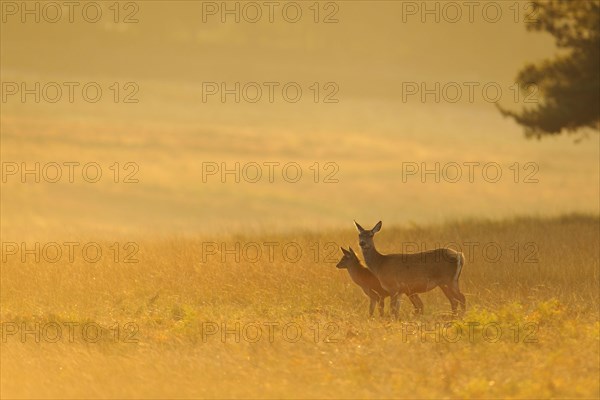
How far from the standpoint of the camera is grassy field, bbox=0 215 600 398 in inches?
489

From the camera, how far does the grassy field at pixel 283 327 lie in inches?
489

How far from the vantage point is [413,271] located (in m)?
17.1

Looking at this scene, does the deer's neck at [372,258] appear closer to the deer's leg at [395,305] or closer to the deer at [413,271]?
the deer at [413,271]

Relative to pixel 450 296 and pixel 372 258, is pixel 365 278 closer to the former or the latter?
pixel 372 258

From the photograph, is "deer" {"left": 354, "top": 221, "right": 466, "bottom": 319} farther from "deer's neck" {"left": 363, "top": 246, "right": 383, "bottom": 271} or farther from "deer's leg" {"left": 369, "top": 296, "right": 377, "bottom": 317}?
"deer's leg" {"left": 369, "top": 296, "right": 377, "bottom": 317}

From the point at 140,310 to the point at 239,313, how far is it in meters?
2.02

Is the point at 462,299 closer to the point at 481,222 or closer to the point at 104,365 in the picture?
the point at 104,365

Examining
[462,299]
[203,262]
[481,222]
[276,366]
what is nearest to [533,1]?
[481,222]

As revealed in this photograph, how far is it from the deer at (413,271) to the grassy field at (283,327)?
0.48 m

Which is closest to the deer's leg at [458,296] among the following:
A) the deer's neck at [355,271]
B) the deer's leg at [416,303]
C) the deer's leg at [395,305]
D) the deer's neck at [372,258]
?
the deer's leg at [416,303]

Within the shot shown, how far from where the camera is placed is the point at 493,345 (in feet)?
46.9

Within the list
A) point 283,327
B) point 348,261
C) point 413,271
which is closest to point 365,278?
point 348,261

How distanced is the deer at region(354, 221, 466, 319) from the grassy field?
0.48 metres

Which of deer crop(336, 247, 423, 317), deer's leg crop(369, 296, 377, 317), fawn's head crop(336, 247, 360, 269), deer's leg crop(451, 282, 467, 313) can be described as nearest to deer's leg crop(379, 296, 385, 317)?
deer crop(336, 247, 423, 317)
